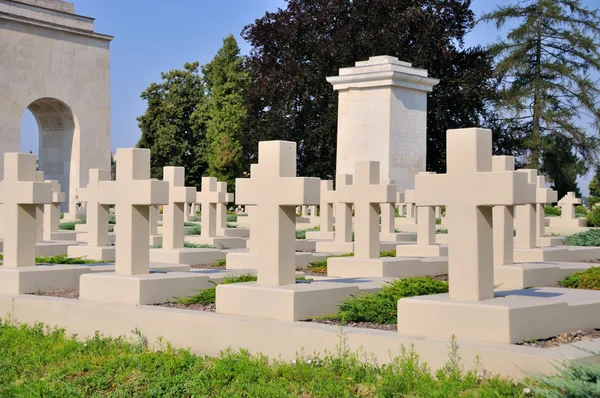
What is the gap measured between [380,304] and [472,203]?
57.7 inches

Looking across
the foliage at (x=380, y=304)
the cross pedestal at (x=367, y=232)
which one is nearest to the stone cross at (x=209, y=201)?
the cross pedestal at (x=367, y=232)

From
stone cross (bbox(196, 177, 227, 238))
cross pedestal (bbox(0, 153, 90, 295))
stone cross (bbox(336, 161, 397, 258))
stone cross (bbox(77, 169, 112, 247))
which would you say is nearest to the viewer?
cross pedestal (bbox(0, 153, 90, 295))

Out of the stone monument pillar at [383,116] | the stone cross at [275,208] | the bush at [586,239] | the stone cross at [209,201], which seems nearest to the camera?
the stone cross at [275,208]

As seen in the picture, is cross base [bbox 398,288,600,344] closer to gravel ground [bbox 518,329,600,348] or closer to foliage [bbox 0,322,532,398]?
gravel ground [bbox 518,329,600,348]

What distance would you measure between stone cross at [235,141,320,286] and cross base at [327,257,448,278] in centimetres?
294

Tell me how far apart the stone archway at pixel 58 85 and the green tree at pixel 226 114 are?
40.9 feet

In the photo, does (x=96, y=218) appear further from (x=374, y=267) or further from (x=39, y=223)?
(x=374, y=267)

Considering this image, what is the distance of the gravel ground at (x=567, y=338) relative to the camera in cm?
675

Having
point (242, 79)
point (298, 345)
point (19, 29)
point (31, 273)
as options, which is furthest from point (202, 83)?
point (298, 345)

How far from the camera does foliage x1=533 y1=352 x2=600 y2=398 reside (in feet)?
16.8

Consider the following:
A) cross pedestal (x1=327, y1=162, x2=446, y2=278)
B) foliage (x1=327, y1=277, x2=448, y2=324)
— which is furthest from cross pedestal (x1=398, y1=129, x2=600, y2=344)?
cross pedestal (x1=327, y1=162, x2=446, y2=278)

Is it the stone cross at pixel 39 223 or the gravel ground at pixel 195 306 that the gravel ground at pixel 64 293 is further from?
the stone cross at pixel 39 223

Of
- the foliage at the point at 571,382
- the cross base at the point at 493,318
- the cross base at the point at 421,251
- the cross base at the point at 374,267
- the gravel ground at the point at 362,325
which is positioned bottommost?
the foliage at the point at 571,382

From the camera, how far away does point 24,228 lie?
35.2 ft
